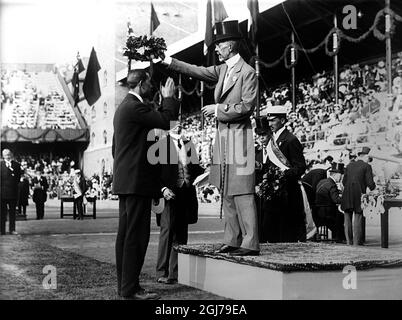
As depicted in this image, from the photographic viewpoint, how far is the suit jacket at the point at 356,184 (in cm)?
1154

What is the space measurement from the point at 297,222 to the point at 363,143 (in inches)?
302

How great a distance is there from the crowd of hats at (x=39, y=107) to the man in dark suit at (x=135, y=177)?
21.3 m

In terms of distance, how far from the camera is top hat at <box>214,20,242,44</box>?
5.78 m

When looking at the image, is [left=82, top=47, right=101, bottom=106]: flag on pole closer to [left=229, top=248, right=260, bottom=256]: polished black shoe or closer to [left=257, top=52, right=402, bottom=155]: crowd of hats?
[left=257, top=52, right=402, bottom=155]: crowd of hats

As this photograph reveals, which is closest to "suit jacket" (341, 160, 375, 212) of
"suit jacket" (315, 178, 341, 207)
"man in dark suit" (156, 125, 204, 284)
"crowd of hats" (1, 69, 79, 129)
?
"suit jacket" (315, 178, 341, 207)

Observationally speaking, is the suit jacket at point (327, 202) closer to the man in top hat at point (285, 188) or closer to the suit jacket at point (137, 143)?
the man in top hat at point (285, 188)

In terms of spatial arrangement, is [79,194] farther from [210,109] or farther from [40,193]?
[210,109]

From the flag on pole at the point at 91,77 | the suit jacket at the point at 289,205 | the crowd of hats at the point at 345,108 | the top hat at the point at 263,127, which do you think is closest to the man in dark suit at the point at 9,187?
the flag on pole at the point at 91,77

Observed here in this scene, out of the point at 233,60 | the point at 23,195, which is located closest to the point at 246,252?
the point at 233,60

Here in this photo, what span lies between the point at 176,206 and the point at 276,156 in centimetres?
113

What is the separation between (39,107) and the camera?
31.9 meters

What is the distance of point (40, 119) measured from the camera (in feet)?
99.8

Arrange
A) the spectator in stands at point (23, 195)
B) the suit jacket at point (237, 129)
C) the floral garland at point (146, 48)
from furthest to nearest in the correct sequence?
1. the spectator in stands at point (23, 195)
2. the floral garland at point (146, 48)
3. the suit jacket at point (237, 129)
